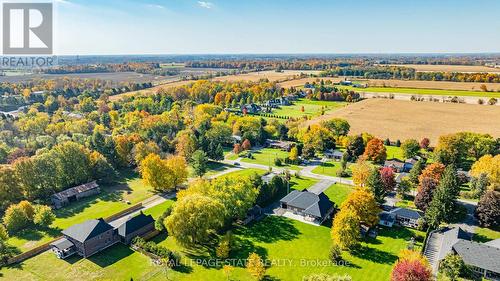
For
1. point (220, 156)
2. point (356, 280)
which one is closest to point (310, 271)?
point (356, 280)

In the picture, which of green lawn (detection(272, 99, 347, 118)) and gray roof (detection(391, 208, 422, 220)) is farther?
green lawn (detection(272, 99, 347, 118))

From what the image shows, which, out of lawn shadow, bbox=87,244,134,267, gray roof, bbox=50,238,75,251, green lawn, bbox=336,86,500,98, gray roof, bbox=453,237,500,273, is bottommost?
lawn shadow, bbox=87,244,134,267

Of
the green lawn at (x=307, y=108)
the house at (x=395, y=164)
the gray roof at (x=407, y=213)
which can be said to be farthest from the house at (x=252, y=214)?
the green lawn at (x=307, y=108)

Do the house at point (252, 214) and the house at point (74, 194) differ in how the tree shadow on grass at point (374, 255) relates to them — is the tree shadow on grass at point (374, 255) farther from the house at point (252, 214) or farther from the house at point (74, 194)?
the house at point (74, 194)

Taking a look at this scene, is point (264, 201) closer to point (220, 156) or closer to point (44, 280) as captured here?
point (220, 156)

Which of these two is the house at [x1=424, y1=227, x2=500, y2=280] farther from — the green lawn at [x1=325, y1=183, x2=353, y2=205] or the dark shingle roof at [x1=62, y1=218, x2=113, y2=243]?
the dark shingle roof at [x1=62, y1=218, x2=113, y2=243]

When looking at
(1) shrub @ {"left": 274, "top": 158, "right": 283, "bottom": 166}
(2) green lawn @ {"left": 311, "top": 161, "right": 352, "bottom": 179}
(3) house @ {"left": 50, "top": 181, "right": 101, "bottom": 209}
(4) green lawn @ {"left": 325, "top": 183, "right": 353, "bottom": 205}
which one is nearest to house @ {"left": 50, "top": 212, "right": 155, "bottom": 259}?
(3) house @ {"left": 50, "top": 181, "right": 101, "bottom": 209}
